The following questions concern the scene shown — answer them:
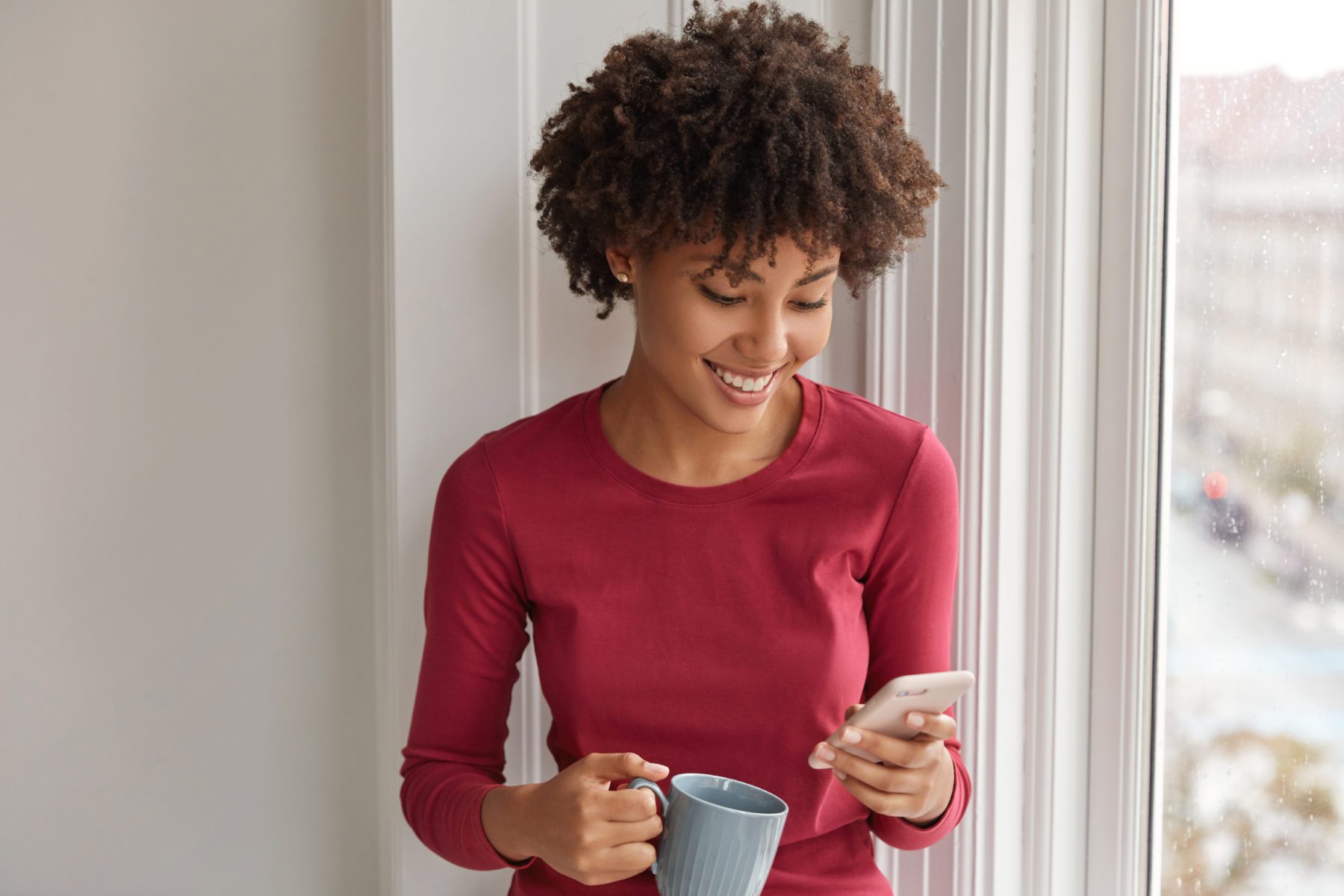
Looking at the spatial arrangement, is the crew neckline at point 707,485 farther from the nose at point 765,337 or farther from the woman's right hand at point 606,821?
the woman's right hand at point 606,821

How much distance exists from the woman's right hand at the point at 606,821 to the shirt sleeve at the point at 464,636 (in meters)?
0.19

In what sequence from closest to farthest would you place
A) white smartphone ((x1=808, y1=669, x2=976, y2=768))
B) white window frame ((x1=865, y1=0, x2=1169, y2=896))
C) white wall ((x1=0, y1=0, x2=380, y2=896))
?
white smartphone ((x1=808, y1=669, x2=976, y2=768)), white window frame ((x1=865, y1=0, x2=1169, y2=896)), white wall ((x1=0, y1=0, x2=380, y2=896))

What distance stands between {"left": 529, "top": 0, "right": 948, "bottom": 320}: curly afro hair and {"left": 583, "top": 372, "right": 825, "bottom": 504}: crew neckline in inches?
7.7

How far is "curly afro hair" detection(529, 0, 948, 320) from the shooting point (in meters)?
0.91

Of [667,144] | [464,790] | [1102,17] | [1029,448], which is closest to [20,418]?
[464,790]

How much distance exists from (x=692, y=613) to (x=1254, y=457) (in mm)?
581

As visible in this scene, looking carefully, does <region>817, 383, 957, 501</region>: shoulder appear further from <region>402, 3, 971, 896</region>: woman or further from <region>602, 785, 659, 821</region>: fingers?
<region>602, 785, 659, 821</region>: fingers

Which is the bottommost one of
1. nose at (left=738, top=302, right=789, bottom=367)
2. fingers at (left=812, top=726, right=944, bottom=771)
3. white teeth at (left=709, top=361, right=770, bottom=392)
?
fingers at (left=812, top=726, right=944, bottom=771)

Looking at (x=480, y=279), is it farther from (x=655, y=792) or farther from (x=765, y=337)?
(x=655, y=792)

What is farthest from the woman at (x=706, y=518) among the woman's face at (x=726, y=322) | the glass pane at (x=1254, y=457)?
the glass pane at (x=1254, y=457)

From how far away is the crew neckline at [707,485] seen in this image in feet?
3.58

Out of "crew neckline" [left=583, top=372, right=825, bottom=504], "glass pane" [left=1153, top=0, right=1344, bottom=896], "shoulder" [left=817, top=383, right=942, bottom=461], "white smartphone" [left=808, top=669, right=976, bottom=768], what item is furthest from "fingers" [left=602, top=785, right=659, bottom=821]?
"glass pane" [left=1153, top=0, right=1344, bottom=896]

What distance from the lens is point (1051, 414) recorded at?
3.96 ft

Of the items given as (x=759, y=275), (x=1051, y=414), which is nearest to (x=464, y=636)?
(x=759, y=275)
